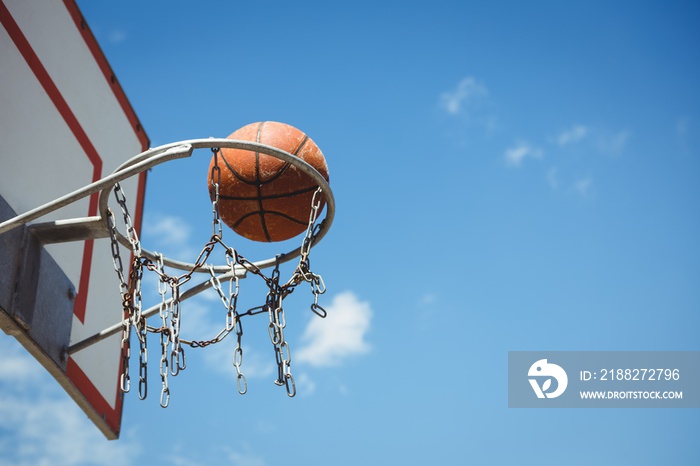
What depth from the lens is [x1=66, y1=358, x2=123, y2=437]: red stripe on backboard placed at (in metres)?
4.70

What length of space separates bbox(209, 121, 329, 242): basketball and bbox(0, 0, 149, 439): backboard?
1.00 meters

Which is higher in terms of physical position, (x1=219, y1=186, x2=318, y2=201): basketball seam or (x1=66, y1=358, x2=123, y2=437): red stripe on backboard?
(x1=219, y1=186, x2=318, y2=201): basketball seam

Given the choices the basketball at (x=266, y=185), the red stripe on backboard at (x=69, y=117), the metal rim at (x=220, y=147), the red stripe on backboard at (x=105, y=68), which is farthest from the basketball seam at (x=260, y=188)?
the red stripe on backboard at (x=105, y=68)

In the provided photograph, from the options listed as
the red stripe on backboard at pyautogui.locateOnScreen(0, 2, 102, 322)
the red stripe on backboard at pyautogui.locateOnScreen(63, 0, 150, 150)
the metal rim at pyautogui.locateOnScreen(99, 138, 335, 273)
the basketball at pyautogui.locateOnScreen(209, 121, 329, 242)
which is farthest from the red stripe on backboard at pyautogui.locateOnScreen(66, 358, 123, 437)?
the red stripe on backboard at pyautogui.locateOnScreen(63, 0, 150, 150)

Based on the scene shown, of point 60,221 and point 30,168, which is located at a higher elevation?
point 30,168

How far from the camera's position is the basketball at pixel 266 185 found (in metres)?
4.12

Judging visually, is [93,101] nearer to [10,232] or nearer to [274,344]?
[10,232]

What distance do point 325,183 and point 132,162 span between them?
36.8 inches

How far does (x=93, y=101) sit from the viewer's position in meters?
5.37

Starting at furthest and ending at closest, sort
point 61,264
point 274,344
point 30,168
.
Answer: point 61,264 → point 30,168 → point 274,344

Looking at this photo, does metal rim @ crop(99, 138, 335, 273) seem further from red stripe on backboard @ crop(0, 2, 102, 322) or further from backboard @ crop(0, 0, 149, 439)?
red stripe on backboard @ crop(0, 2, 102, 322)

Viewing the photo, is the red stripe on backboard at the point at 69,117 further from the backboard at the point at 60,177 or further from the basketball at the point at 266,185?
the basketball at the point at 266,185

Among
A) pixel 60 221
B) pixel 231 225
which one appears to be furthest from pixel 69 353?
pixel 231 225

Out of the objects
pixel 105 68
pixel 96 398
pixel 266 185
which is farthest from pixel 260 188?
pixel 105 68
